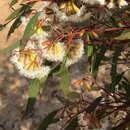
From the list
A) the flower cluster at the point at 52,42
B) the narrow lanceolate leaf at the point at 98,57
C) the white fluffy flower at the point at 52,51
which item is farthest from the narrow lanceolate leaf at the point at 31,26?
the narrow lanceolate leaf at the point at 98,57

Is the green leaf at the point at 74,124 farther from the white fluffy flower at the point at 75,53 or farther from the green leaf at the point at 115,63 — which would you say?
the white fluffy flower at the point at 75,53

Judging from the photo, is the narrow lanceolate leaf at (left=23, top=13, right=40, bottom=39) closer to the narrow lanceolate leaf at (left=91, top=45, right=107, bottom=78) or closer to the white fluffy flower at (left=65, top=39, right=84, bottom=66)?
the white fluffy flower at (left=65, top=39, right=84, bottom=66)

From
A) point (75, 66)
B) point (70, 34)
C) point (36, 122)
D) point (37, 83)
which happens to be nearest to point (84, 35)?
point (70, 34)

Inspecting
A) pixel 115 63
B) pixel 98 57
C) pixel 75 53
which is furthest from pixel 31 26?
pixel 115 63

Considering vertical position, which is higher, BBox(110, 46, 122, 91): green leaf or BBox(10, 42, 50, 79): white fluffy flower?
BBox(10, 42, 50, 79): white fluffy flower

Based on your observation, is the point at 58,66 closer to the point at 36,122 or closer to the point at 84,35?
the point at 84,35

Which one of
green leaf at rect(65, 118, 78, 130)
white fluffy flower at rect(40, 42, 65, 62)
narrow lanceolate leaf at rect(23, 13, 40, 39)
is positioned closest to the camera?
white fluffy flower at rect(40, 42, 65, 62)

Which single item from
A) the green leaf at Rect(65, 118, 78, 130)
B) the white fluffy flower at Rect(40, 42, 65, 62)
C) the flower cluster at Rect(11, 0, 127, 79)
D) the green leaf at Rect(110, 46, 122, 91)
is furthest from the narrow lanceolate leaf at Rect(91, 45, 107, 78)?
the white fluffy flower at Rect(40, 42, 65, 62)

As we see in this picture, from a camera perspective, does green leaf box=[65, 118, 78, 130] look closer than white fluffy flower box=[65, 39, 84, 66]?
No

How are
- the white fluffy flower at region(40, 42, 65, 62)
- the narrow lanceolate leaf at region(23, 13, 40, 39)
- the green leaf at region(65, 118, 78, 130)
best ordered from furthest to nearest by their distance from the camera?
1. the green leaf at region(65, 118, 78, 130)
2. the narrow lanceolate leaf at region(23, 13, 40, 39)
3. the white fluffy flower at region(40, 42, 65, 62)
